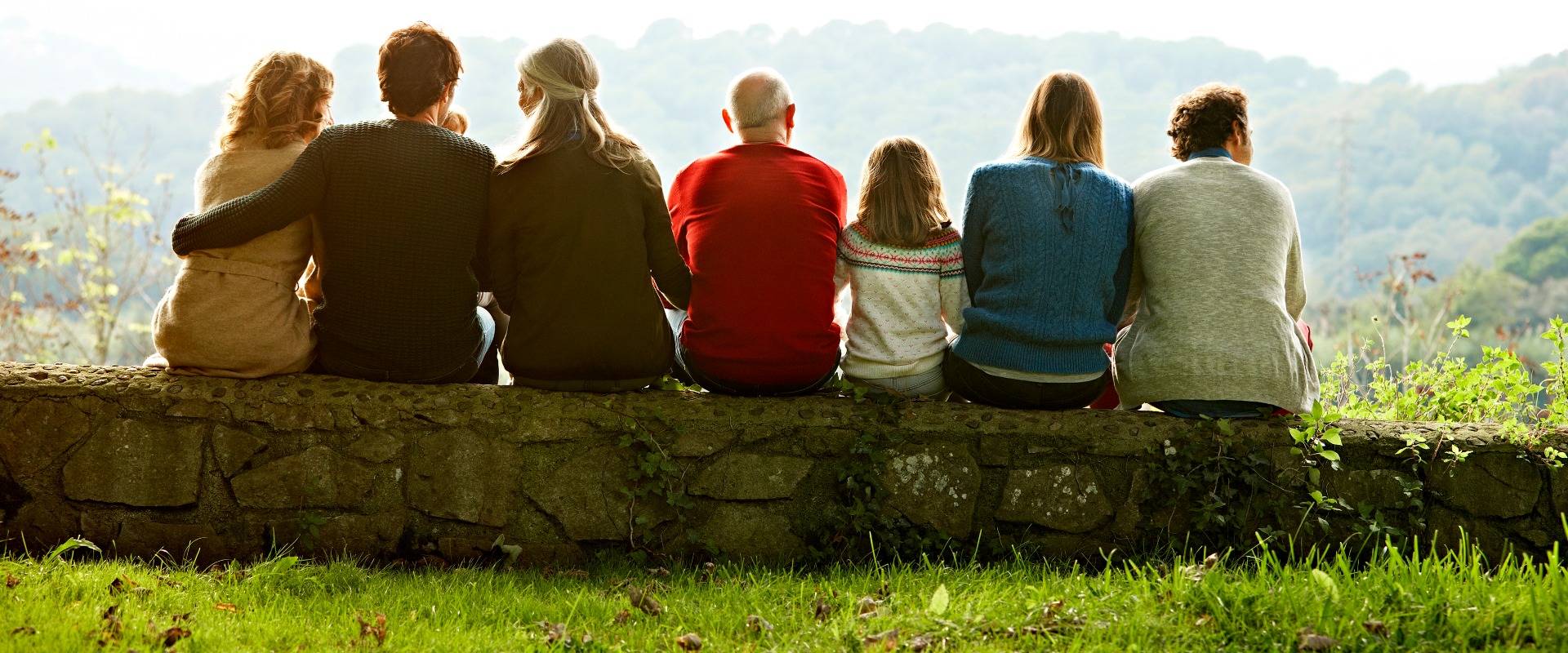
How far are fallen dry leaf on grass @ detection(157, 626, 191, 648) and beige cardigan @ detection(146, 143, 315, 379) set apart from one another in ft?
3.03

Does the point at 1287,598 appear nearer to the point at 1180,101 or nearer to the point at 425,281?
the point at 1180,101

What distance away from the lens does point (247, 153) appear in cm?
281

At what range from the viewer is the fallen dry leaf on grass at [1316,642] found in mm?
2035

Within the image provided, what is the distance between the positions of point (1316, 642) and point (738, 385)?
1606mm

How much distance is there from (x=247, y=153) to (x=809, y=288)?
160 cm

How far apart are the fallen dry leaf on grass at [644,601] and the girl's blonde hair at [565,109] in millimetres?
1166

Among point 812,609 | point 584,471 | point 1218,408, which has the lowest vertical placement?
point 812,609

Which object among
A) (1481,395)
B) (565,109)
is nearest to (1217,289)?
(1481,395)

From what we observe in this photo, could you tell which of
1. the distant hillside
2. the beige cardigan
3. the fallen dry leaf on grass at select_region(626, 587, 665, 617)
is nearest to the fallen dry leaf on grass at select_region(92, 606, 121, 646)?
the beige cardigan

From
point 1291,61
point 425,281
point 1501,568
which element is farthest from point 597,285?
point 1291,61

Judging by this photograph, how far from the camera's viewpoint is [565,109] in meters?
2.92

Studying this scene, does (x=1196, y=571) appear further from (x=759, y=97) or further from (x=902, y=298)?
(x=759, y=97)

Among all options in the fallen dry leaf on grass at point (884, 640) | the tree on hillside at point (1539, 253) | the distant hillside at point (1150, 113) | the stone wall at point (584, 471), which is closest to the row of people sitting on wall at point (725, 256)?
the stone wall at point (584, 471)

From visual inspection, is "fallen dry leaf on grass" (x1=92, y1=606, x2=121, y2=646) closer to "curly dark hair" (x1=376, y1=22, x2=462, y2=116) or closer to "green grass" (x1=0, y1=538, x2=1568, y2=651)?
"green grass" (x1=0, y1=538, x2=1568, y2=651)
